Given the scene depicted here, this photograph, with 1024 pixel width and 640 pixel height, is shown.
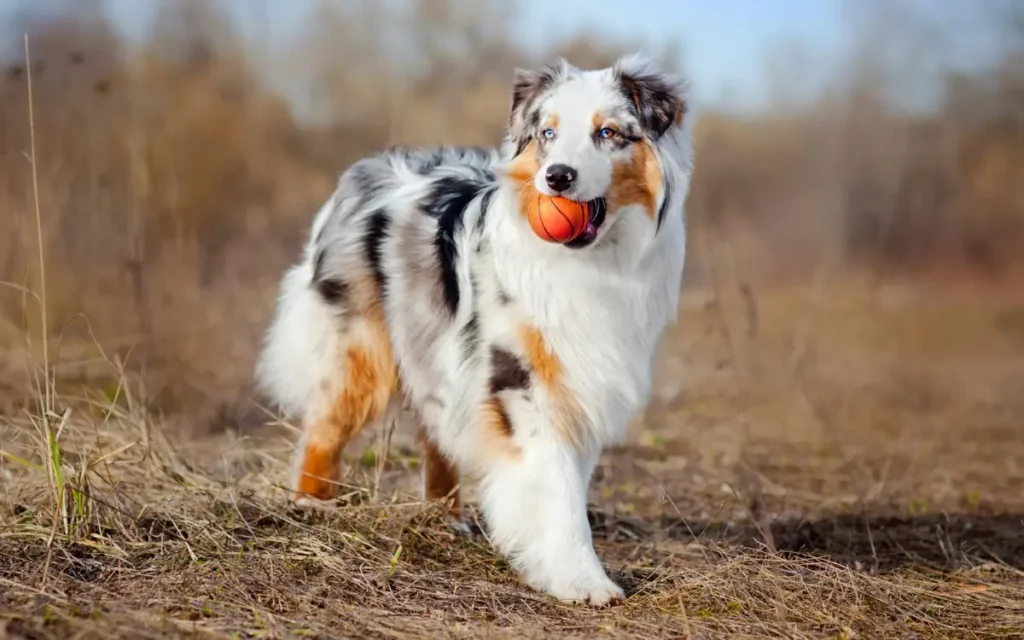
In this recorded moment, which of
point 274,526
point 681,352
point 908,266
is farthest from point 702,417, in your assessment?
point 908,266

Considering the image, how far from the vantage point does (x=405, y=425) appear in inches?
295

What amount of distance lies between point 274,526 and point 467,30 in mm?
8343

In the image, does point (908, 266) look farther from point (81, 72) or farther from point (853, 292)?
point (81, 72)

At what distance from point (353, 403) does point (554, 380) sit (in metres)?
1.16

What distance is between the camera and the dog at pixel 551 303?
4105 mm

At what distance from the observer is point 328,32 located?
1271 cm

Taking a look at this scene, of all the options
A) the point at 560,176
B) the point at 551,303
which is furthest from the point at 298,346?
the point at 560,176

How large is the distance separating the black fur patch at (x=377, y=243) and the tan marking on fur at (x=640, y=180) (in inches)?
48.3

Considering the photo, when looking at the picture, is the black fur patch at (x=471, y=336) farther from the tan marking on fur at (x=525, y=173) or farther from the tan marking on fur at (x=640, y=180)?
the tan marking on fur at (x=640, y=180)

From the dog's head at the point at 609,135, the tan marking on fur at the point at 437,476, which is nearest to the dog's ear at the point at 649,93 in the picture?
the dog's head at the point at 609,135

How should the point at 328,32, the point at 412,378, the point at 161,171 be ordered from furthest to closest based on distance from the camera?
the point at 328,32
the point at 161,171
the point at 412,378

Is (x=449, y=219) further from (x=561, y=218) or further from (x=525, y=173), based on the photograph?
(x=561, y=218)

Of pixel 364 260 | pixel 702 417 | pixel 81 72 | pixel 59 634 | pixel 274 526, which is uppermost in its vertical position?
pixel 81 72

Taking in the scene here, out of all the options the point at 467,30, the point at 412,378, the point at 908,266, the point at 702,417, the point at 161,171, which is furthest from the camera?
the point at 908,266
